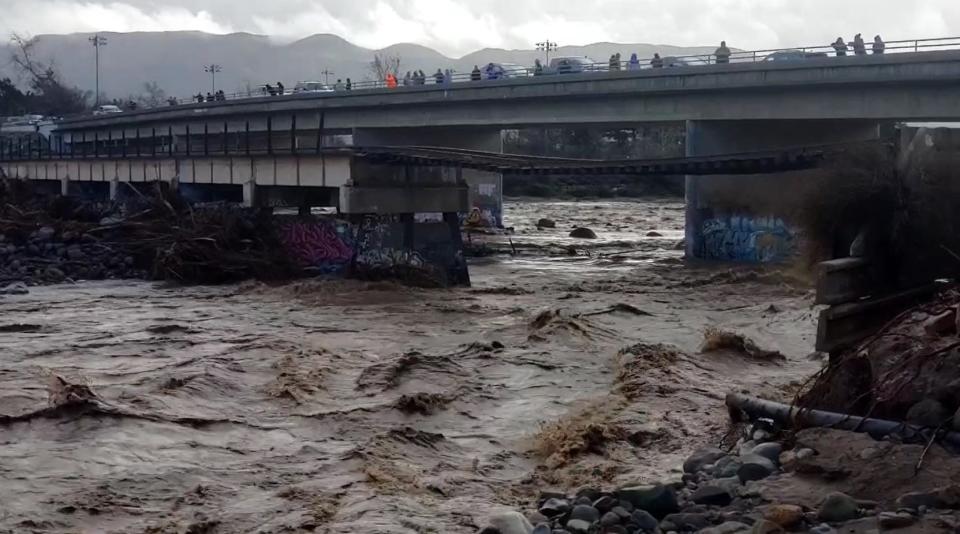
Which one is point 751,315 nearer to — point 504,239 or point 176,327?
point 176,327

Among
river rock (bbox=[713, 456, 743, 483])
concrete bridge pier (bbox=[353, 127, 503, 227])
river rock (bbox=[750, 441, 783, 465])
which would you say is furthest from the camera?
concrete bridge pier (bbox=[353, 127, 503, 227])

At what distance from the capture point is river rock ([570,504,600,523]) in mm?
11523

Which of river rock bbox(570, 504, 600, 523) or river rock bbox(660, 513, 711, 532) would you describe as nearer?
river rock bbox(660, 513, 711, 532)

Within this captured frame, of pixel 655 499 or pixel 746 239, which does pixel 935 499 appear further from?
pixel 746 239

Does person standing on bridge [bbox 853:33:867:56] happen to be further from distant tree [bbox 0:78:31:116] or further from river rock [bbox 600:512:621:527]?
distant tree [bbox 0:78:31:116]

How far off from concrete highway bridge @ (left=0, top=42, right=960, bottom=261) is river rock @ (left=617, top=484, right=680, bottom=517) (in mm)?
20810

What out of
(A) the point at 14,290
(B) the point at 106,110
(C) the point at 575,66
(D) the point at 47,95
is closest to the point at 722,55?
(C) the point at 575,66

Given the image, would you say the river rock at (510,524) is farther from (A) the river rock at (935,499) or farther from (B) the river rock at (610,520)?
(A) the river rock at (935,499)

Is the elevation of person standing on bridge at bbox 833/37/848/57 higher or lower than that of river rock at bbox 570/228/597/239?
higher

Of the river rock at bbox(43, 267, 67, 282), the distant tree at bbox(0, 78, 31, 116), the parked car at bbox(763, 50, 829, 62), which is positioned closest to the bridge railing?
the parked car at bbox(763, 50, 829, 62)

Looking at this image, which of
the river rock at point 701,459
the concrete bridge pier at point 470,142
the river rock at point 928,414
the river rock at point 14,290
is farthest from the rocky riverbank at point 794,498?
the concrete bridge pier at point 470,142

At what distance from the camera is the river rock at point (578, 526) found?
1121 centimetres

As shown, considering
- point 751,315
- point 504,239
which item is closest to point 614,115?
point 504,239

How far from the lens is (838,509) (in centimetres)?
1055
